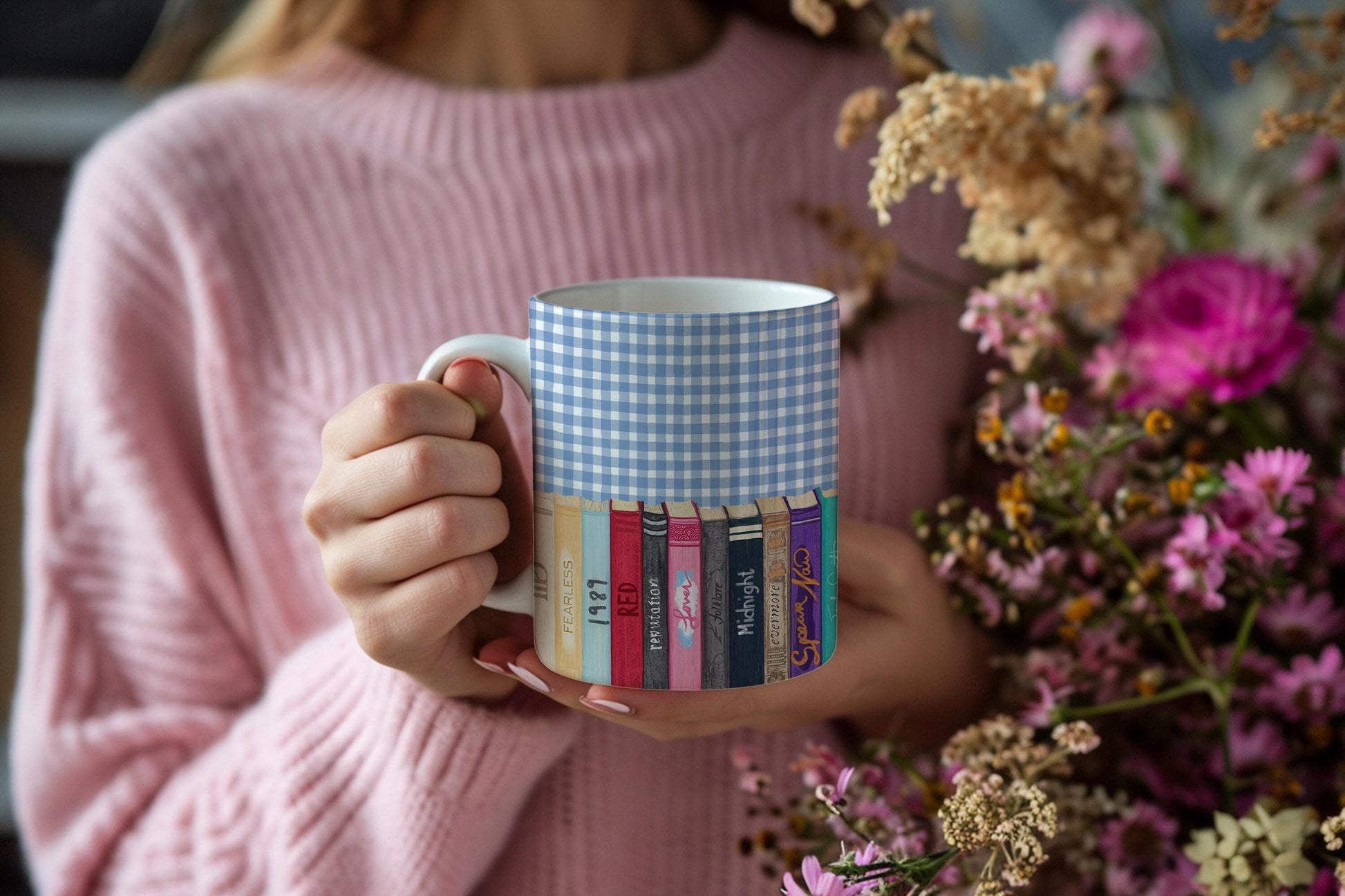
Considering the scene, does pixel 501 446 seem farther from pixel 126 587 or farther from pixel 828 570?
pixel 126 587

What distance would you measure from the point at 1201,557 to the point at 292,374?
637mm

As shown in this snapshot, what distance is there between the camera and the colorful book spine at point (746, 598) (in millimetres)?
464

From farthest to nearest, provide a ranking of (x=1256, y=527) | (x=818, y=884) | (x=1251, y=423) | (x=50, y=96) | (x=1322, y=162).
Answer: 1. (x=50, y=96)
2. (x=1322, y=162)
3. (x=1251, y=423)
4. (x=1256, y=527)
5. (x=818, y=884)

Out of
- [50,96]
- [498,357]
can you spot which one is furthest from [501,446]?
[50,96]

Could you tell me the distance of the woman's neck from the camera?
0.96 metres

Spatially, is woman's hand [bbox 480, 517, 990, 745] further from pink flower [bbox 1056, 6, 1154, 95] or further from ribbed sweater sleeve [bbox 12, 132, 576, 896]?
pink flower [bbox 1056, 6, 1154, 95]

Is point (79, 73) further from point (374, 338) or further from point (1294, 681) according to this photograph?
point (1294, 681)

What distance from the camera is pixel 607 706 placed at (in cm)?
51

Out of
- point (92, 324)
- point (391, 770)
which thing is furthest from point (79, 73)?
point (391, 770)

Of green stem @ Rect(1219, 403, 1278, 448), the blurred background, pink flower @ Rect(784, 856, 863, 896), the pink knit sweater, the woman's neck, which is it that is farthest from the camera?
the blurred background

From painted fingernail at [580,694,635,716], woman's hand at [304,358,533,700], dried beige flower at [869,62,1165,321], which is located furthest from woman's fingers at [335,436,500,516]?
dried beige flower at [869,62,1165,321]

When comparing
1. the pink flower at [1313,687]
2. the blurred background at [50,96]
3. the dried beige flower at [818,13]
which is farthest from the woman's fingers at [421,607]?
the blurred background at [50,96]

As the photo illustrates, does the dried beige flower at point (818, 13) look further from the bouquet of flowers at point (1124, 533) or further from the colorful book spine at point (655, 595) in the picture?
the colorful book spine at point (655, 595)

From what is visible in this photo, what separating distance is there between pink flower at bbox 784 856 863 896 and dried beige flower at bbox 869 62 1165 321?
0.27m
